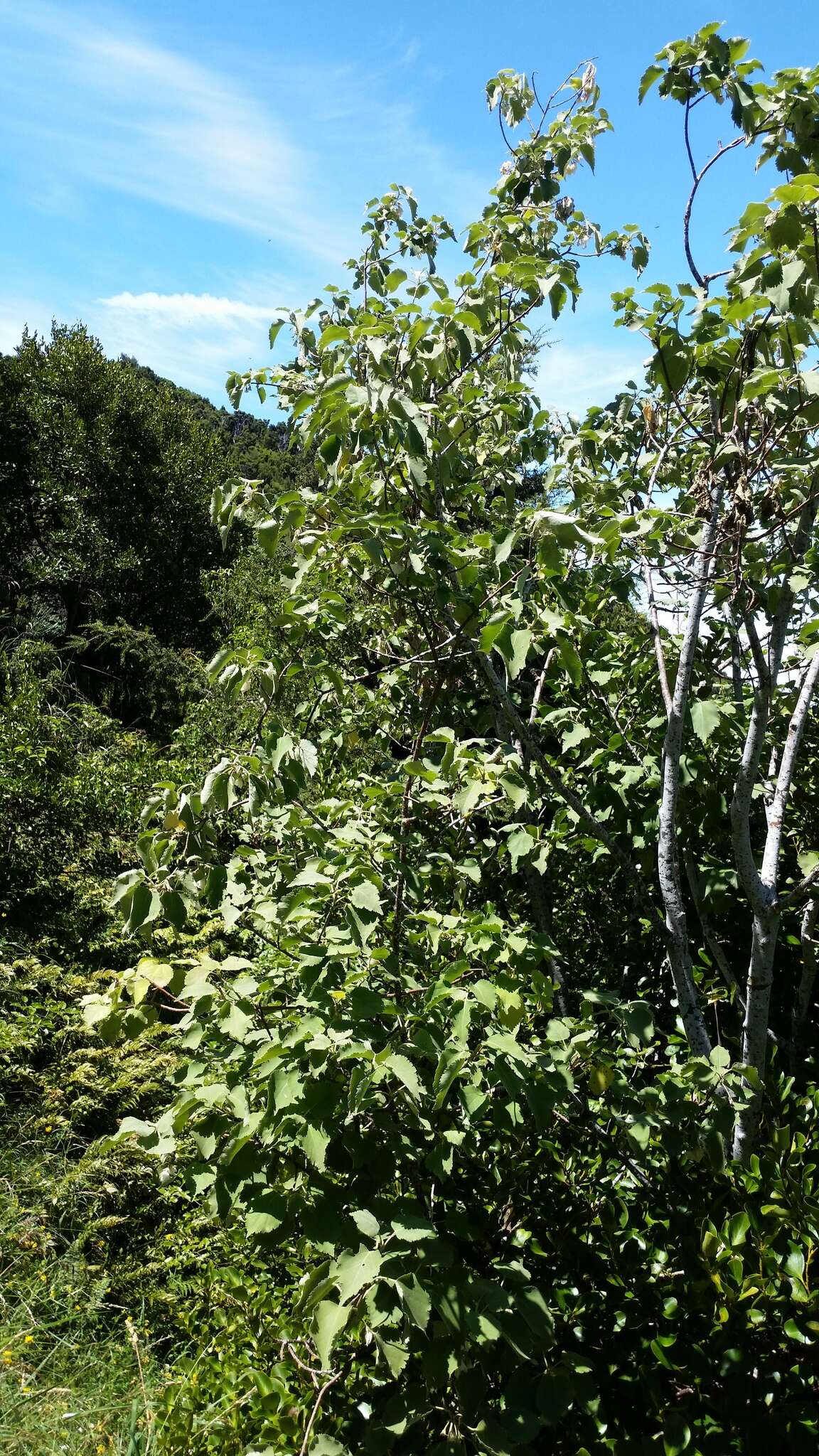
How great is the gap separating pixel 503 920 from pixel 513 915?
1.27 ft

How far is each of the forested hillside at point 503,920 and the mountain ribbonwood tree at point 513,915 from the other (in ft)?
0.04

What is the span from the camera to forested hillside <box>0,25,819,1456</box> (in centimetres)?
162

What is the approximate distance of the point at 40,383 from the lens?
14.5 metres

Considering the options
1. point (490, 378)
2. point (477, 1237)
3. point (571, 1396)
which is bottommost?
point (571, 1396)

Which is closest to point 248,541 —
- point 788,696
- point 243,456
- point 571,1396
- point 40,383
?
point 40,383

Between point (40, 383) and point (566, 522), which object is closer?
point (566, 522)

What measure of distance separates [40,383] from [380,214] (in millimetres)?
13402

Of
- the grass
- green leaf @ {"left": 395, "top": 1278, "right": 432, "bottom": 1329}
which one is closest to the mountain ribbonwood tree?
green leaf @ {"left": 395, "top": 1278, "right": 432, "bottom": 1329}

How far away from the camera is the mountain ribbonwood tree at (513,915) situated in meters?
1.59

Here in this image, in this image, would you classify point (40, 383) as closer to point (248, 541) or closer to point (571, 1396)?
point (248, 541)

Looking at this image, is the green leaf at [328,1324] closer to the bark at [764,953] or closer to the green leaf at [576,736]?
the bark at [764,953]

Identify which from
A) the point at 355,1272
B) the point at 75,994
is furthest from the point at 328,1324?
the point at 75,994

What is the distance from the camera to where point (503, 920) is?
234cm

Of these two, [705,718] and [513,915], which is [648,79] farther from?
[513,915]
